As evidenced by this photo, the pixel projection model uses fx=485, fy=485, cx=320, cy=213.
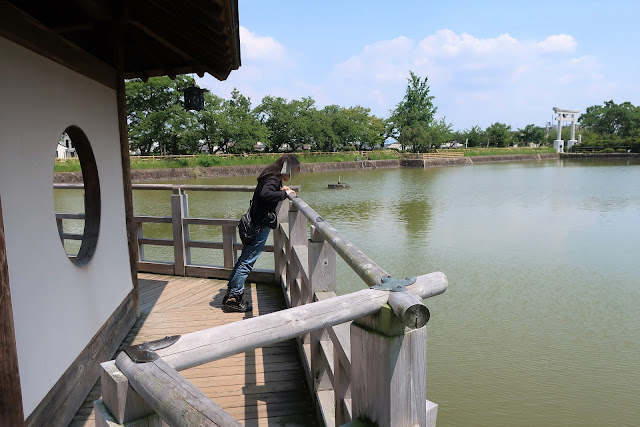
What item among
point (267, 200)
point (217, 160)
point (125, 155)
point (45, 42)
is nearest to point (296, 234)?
point (267, 200)

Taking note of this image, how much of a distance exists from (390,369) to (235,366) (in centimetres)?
207

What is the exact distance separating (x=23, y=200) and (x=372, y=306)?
1.71m

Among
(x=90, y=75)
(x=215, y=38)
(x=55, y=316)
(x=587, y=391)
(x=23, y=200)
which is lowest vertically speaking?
(x=587, y=391)

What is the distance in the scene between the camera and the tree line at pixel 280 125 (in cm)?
3156

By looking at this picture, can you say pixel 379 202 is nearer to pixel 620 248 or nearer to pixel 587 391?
pixel 620 248

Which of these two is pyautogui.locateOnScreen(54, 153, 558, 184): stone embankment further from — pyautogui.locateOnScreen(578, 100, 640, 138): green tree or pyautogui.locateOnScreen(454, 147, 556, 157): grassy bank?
pyautogui.locateOnScreen(578, 100, 640, 138): green tree

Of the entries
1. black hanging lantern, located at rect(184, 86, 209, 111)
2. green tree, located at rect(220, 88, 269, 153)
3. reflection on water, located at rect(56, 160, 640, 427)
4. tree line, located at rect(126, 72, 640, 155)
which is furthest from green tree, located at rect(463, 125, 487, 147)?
black hanging lantern, located at rect(184, 86, 209, 111)

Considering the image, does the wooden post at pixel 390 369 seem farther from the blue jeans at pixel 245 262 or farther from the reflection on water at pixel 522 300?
the reflection on water at pixel 522 300

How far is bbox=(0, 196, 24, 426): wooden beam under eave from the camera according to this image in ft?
5.59

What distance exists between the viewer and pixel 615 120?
200 ft

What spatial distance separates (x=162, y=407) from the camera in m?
0.75

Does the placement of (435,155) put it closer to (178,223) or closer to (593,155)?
(593,155)


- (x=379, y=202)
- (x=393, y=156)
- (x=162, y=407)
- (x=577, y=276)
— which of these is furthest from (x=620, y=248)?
(x=393, y=156)

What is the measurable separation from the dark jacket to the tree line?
796 inches
